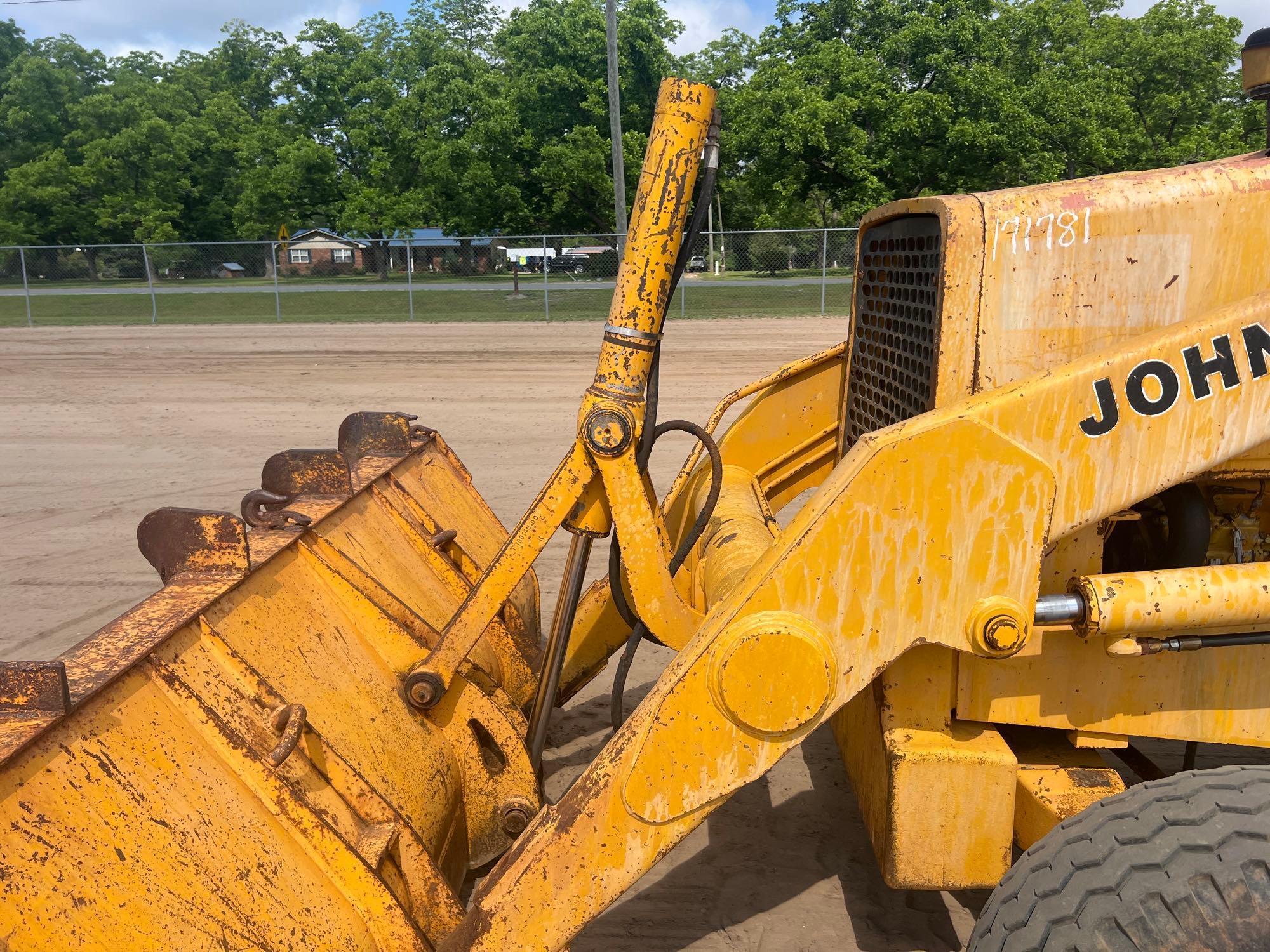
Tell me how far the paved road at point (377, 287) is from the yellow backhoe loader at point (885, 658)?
2058 centimetres

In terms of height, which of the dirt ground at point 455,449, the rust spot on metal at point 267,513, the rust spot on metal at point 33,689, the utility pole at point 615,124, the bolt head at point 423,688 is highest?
the utility pole at point 615,124

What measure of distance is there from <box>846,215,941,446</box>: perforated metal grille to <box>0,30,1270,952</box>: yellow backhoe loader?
2 centimetres

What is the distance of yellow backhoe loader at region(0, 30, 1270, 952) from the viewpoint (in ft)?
6.05

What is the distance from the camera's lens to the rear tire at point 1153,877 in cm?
164

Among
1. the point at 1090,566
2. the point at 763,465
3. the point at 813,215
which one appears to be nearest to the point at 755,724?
the point at 1090,566

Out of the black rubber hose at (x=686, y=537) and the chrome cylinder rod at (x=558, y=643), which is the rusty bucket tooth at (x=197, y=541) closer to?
the chrome cylinder rod at (x=558, y=643)

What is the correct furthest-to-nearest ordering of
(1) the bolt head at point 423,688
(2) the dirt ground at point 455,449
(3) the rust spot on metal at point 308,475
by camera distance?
(3) the rust spot on metal at point 308,475, (2) the dirt ground at point 455,449, (1) the bolt head at point 423,688

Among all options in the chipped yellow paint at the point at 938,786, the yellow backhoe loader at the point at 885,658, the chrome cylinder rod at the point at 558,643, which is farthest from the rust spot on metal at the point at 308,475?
the chipped yellow paint at the point at 938,786

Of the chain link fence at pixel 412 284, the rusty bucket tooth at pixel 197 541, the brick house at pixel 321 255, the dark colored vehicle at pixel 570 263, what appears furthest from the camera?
the brick house at pixel 321 255

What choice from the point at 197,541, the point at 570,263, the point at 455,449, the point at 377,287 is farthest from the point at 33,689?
the point at 570,263

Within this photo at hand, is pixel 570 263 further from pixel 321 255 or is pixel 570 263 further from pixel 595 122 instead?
pixel 321 255

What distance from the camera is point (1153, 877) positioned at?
1.69 meters

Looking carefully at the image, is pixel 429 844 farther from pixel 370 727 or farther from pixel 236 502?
pixel 236 502

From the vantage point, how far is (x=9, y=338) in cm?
2014
